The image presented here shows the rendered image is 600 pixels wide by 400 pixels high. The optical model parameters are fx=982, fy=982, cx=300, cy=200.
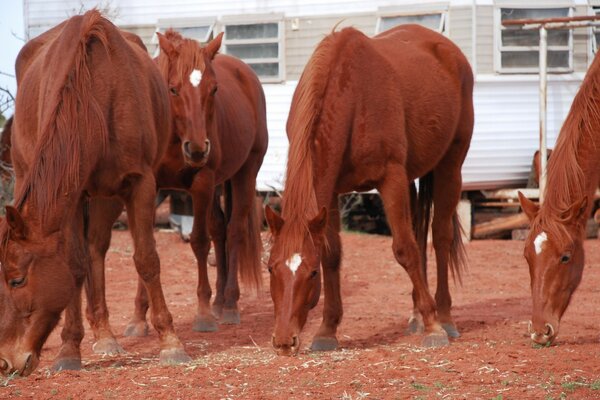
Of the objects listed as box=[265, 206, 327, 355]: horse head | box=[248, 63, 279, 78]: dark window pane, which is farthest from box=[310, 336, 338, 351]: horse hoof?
box=[248, 63, 279, 78]: dark window pane

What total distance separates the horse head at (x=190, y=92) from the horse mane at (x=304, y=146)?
1.12 m

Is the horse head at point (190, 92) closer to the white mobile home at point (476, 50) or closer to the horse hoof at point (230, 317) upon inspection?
the horse hoof at point (230, 317)

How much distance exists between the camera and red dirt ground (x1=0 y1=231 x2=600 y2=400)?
514 centimetres

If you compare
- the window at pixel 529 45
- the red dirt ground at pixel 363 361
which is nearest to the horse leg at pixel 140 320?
the red dirt ground at pixel 363 361

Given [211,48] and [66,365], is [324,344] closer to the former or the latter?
[66,365]

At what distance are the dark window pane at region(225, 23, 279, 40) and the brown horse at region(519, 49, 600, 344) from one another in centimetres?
926

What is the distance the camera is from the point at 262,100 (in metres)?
9.88

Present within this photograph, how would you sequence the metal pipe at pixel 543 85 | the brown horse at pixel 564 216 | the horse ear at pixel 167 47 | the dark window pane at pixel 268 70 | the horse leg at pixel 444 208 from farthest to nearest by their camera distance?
the dark window pane at pixel 268 70 → the metal pipe at pixel 543 85 → the horse ear at pixel 167 47 → the horse leg at pixel 444 208 → the brown horse at pixel 564 216

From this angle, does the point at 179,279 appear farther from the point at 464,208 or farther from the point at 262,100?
the point at 464,208

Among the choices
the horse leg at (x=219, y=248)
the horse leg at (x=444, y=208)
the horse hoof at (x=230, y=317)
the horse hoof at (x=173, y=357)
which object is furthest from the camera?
the horse leg at (x=219, y=248)

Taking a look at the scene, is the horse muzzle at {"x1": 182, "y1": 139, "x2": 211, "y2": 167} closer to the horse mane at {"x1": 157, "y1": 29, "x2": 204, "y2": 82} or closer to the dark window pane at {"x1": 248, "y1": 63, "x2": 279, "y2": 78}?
the horse mane at {"x1": 157, "y1": 29, "x2": 204, "y2": 82}

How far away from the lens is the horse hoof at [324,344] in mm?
6684

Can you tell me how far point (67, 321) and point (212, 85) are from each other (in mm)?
2629

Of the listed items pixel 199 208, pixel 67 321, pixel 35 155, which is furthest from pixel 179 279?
pixel 35 155
